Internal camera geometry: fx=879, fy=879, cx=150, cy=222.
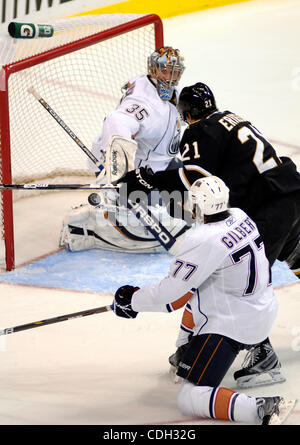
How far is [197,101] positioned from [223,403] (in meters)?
1.09

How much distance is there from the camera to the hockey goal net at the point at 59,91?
4.13 m

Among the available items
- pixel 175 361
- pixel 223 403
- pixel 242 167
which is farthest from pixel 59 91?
pixel 223 403

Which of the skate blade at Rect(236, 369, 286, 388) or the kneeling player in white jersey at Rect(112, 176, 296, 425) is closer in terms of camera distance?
the kneeling player in white jersey at Rect(112, 176, 296, 425)

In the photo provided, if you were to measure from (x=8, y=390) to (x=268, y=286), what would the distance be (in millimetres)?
920

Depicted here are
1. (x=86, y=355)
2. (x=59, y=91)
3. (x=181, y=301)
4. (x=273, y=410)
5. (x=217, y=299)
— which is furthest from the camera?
(x=59, y=91)

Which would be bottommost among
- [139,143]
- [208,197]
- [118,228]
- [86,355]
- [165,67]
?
[118,228]

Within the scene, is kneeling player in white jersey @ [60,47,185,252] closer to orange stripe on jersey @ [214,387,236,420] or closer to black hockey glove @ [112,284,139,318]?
black hockey glove @ [112,284,139,318]

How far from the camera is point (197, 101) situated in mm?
3111

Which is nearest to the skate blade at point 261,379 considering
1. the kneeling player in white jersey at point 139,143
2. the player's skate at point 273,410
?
the player's skate at point 273,410

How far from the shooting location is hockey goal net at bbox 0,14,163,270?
413 cm

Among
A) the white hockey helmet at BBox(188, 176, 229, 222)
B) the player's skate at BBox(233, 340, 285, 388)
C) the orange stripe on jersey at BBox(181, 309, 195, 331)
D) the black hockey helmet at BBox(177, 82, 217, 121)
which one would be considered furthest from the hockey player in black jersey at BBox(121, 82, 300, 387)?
the white hockey helmet at BBox(188, 176, 229, 222)

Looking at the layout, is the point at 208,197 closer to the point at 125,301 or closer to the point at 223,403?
the point at 125,301

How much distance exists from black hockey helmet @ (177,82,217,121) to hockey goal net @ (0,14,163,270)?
1135 millimetres
